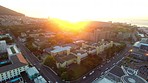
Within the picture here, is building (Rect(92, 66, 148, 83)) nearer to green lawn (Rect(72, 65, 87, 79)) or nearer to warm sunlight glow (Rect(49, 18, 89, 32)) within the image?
green lawn (Rect(72, 65, 87, 79))

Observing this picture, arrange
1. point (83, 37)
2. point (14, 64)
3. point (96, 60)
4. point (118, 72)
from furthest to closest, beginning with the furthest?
point (83, 37), point (96, 60), point (14, 64), point (118, 72)

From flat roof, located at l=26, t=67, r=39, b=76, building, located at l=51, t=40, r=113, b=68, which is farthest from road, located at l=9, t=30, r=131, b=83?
building, located at l=51, t=40, r=113, b=68

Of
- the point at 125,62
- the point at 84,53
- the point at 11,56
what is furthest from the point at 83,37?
the point at 11,56

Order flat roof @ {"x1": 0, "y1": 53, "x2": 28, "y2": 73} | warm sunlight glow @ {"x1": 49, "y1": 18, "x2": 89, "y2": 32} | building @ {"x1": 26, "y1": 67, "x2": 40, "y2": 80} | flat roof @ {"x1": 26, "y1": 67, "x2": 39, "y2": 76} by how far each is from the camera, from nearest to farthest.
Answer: building @ {"x1": 26, "y1": 67, "x2": 40, "y2": 80}
flat roof @ {"x1": 0, "y1": 53, "x2": 28, "y2": 73}
flat roof @ {"x1": 26, "y1": 67, "x2": 39, "y2": 76}
warm sunlight glow @ {"x1": 49, "y1": 18, "x2": 89, "y2": 32}

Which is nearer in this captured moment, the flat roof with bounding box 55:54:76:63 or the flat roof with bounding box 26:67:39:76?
the flat roof with bounding box 26:67:39:76

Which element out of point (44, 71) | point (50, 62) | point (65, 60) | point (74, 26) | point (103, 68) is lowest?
point (103, 68)

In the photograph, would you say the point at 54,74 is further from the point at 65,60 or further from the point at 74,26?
the point at 74,26

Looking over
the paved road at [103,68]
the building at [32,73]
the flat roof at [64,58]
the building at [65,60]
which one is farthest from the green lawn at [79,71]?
the building at [32,73]

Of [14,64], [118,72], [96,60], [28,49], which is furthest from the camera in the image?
[28,49]

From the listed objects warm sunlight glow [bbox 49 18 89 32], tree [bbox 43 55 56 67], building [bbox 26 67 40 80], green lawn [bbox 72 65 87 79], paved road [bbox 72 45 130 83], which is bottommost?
paved road [bbox 72 45 130 83]

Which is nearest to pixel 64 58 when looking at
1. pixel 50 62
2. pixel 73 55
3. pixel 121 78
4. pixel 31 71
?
pixel 73 55

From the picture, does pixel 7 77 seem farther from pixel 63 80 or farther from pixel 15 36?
pixel 15 36
